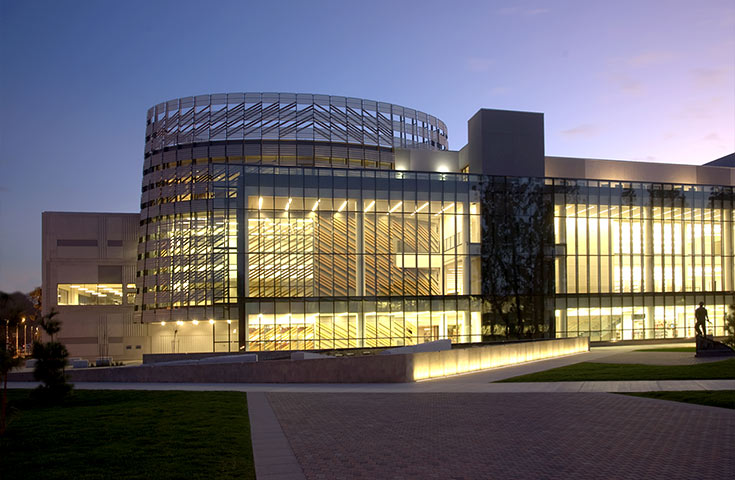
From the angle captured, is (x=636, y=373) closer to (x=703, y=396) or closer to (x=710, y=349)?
(x=703, y=396)

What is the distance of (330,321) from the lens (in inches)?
1719

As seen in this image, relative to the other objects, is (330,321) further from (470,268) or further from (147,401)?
(147,401)

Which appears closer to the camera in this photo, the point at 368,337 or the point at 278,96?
the point at 368,337

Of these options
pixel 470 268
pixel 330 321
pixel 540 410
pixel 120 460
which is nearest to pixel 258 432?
pixel 120 460

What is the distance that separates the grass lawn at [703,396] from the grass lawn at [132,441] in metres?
11.0

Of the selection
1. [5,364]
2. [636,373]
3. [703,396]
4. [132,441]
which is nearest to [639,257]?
[636,373]

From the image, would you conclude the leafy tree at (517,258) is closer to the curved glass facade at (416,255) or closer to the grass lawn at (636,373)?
the curved glass facade at (416,255)

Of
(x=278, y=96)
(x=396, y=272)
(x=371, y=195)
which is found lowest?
(x=396, y=272)

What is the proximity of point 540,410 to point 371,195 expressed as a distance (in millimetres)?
31247

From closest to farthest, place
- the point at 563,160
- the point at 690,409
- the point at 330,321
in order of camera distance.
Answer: the point at 690,409, the point at 330,321, the point at 563,160

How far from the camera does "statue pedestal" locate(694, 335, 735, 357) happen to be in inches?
1102

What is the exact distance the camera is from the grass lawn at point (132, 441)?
9672mm

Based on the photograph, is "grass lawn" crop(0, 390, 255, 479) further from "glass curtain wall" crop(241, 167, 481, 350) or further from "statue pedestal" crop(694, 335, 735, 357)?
"glass curtain wall" crop(241, 167, 481, 350)

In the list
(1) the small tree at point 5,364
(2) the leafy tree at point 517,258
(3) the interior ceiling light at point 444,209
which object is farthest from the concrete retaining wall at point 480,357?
(1) the small tree at point 5,364
